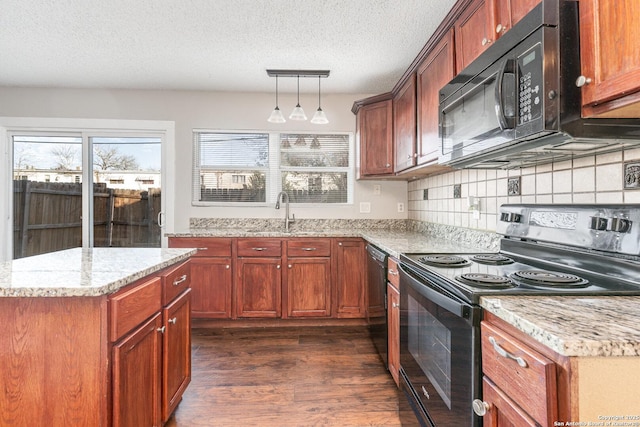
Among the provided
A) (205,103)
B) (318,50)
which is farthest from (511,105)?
(205,103)

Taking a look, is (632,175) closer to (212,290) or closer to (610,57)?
(610,57)

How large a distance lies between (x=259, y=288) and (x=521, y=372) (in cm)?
241

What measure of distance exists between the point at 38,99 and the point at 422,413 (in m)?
4.31

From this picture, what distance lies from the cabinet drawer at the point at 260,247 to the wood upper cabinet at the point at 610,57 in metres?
2.38

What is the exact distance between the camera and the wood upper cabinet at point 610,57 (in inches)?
33.1

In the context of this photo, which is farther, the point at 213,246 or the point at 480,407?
the point at 213,246

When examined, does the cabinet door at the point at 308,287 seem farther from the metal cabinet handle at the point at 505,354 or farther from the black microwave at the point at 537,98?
the metal cabinet handle at the point at 505,354

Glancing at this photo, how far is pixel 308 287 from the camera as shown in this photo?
9.79 ft

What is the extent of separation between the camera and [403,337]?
1.66 m

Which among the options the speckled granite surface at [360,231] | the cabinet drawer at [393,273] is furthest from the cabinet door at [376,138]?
the cabinet drawer at [393,273]

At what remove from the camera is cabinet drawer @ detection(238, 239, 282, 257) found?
9.68 feet

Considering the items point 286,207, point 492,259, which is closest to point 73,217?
point 286,207

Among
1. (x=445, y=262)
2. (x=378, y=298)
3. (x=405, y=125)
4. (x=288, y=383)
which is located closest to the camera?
(x=445, y=262)

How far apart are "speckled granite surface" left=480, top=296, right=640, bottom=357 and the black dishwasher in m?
1.22
